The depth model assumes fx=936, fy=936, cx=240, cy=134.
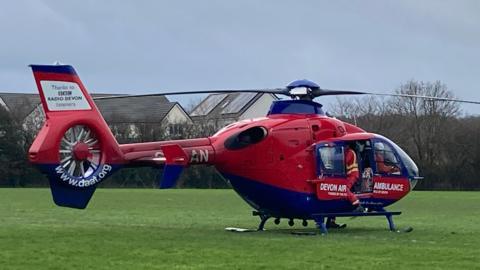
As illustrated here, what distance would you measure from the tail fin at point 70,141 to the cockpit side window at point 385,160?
271 inches

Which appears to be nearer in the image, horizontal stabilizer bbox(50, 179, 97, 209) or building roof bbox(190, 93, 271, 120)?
horizontal stabilizer bbox(50, 179, 97, 209)

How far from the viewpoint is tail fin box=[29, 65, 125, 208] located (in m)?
19.8

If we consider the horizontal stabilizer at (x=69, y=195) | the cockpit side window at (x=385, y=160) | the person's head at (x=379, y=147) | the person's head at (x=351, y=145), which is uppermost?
the person's head at (x=351, y=145)

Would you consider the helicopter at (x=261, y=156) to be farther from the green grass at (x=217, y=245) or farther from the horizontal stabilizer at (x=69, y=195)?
the green grass at (x=217, y=245)

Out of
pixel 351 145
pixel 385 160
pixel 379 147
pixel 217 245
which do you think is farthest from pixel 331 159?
pixel 217 245

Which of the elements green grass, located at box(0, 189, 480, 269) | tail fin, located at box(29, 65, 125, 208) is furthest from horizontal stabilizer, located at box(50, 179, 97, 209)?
green grass, located at box(0, 189, 480, 269)

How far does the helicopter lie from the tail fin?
22 millimetres

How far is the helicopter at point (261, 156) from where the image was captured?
66.3ft

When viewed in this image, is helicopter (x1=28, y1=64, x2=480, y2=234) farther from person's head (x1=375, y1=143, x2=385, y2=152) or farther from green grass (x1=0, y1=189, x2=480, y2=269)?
green grass (x1=0, y1=189, x2=480, y2=269)

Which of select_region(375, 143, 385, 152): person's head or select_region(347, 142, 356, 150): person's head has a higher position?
select_region(347, 142, 356, 150): person's head

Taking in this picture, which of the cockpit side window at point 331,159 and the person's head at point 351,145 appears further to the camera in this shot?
the person's head at point 351,145

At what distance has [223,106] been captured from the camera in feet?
354

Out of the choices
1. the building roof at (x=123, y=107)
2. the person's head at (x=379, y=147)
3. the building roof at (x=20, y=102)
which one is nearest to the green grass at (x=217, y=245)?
the person's head at (x=379, y=147)

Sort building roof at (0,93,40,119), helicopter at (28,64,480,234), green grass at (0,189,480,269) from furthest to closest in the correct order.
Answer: building roof at (0,93,40,119) → helicopter at (28,64,480,234) → green grass at (0,189,480,269)
